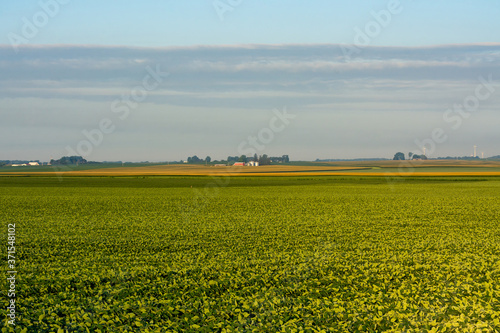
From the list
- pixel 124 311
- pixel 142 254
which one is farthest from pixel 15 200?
pixel 124 311

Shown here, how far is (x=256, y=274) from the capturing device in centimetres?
1742

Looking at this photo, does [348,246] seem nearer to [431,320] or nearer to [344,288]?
[344,288]

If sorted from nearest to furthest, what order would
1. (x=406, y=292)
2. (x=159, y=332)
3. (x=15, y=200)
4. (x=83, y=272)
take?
(x=159, y=332), (x=406, y=292), (x=83, y=272), (x=15, y=200)

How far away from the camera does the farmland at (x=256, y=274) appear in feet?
42.4

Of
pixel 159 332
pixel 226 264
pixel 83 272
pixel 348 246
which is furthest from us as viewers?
pixel 348 246

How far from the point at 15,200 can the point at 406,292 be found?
44814mm

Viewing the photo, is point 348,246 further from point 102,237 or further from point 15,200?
point 15,200

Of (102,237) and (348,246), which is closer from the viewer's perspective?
(348,246)

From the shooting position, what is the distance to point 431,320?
41.9ft

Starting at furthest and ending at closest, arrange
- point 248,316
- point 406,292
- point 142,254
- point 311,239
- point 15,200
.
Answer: point 15,200, point 311,239, point 142,254, point 406,292, point 248,316

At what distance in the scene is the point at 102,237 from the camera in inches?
1049

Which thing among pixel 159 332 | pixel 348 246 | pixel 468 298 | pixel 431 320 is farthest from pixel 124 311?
pixel 348 246

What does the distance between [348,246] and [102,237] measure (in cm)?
1192

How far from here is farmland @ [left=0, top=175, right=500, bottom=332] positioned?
42.4ft
